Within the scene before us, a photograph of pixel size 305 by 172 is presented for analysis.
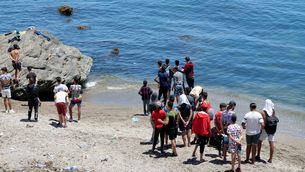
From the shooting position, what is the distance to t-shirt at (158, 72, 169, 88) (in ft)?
81.9

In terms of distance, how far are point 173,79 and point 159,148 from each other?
6260 mm

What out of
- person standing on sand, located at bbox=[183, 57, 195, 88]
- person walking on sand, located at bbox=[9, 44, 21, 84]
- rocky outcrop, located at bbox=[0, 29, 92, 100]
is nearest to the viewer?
person walking on sand, located at bbox=[9, 44, 21, 84]

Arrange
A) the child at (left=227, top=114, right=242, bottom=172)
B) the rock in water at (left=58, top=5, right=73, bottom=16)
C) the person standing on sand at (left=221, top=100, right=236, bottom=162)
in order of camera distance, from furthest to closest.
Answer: the rock in water at (left=58, top=5, right=73, bottom=16) < the person standing on sand at (left=221, top=100, right=236, bottom=162) < the child at (left=227, top=114, right=242, bottom=172)

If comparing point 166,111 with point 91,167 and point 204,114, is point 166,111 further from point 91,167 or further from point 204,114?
point 91,167

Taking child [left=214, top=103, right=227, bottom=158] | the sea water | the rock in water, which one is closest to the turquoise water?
the sea water

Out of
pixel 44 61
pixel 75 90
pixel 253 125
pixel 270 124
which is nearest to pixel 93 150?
pixel 75 90

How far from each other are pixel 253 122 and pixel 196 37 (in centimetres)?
2612

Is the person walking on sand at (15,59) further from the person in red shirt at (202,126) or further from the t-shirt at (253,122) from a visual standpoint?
the t-shirt at (253,122)

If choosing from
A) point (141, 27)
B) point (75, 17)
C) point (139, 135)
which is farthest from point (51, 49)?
point (75, 17)

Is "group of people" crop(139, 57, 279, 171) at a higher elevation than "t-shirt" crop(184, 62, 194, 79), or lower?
lower

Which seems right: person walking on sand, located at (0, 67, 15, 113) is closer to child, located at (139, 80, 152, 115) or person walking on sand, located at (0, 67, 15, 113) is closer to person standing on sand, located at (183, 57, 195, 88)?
child, located at (139, 80, 152, 115)

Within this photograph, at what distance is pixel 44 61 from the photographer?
28203 mm

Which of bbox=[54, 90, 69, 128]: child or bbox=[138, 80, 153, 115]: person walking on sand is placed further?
bbox=[138, 80, 153, 115]: person walking on sand

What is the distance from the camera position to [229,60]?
3866cm
